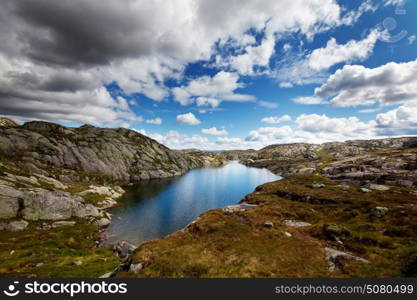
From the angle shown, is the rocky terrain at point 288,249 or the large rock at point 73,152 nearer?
the rocky terrain at point 288,249

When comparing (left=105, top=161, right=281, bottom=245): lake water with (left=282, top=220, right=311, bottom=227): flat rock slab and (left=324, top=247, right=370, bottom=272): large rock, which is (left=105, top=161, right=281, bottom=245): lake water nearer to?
(left=282, top=220, right=311, bottom=227): flat rock slab

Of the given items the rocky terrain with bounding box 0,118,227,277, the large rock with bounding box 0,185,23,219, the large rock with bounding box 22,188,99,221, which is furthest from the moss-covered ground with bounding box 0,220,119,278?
the large rock with bounding box 0,185,23,219

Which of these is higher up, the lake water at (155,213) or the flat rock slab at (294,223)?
the flat rock slab at (294,223)

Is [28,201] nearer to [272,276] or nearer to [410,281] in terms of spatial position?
[272,276]

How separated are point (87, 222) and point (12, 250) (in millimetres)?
23655

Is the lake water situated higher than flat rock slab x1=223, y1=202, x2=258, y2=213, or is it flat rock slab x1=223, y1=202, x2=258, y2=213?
flat rock slab x1=223, y1=202, x2=258, y2=213

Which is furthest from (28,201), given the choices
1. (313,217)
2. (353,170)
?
(353,170)

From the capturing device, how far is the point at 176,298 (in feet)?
50.0

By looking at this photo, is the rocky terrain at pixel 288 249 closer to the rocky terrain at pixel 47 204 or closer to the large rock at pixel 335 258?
the large rock at pixel 335 258

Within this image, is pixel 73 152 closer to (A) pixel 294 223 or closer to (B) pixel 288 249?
(A) pixel 294 223

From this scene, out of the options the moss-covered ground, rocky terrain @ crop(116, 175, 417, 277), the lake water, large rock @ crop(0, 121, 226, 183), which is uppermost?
large rock @ crop(0, 121, 226, 183)

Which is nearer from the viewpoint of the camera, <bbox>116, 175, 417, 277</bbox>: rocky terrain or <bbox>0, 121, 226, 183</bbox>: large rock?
<bbox>116, 175, 417, 277</bbox>: rocky terrain

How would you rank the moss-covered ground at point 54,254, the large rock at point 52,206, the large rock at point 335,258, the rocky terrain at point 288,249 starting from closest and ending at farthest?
the rocky terrain at point 288,249, the large rock at point 335,258, the moss-covered ground at point 54,254, the large rock at point 52,206

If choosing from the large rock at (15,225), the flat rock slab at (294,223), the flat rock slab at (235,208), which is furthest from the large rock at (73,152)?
the flat rock slab at (294,223)
